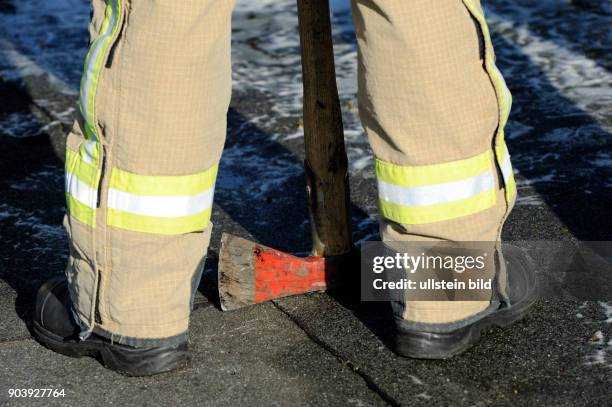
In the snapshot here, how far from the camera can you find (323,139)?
2.80 m

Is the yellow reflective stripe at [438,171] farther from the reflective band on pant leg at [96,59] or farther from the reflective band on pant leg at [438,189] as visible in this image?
the reflective band on pant leg at [96,59]

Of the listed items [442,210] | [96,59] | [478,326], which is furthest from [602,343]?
[96,59]

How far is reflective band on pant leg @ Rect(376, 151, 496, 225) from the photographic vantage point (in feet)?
7.53

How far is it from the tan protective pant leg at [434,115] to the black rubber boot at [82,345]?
0.63m

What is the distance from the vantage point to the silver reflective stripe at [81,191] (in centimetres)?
229

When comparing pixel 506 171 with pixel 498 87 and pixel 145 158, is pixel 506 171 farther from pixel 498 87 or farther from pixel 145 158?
pixel 145 158


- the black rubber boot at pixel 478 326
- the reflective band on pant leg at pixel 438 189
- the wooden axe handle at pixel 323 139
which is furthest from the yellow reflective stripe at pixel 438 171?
the wooden axe handle at pixel 323 139

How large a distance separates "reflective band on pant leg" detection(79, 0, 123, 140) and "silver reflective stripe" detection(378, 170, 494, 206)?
0.70 m

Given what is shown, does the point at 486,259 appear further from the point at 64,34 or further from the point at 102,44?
the point at 64,34

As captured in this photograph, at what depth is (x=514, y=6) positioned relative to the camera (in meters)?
5.87

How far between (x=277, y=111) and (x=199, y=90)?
232 centimetres

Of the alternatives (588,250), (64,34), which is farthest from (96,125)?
(64,34)

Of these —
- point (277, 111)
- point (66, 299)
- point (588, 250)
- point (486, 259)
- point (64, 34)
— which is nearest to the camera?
point (486, 259)

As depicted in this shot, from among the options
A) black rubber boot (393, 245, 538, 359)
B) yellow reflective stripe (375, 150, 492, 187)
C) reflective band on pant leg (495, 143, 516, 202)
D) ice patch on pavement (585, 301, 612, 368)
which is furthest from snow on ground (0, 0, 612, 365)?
yellow reflective stripe (375, 150, 492, 187)
